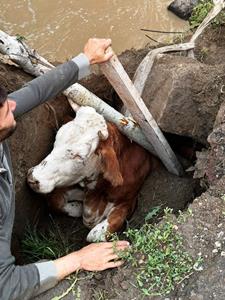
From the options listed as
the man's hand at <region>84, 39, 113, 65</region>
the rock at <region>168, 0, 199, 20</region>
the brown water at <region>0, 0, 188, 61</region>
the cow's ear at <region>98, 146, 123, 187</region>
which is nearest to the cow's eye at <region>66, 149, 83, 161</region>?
the cow's ear at <region>98, 146, 123, 187</region>

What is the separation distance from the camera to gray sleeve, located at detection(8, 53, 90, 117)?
11.5ft

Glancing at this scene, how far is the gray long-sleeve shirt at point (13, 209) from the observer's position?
112 inches

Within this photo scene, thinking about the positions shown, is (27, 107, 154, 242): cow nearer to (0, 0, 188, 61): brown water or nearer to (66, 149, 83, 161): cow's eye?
(66, 149, 83, 161): cow's eye

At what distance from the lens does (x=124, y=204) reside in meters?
4.34

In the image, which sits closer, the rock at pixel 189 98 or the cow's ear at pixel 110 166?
the cow's ear at pixel 110 166

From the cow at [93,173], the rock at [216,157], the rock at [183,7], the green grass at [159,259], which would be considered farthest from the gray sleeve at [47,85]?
the rock at [183,7]

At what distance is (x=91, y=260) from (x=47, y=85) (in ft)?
3.86

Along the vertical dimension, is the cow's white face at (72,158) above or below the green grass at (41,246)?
above

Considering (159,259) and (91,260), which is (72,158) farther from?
(159,259)

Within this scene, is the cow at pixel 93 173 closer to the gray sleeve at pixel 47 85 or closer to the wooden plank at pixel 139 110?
the wooden plank at pixel 139 110

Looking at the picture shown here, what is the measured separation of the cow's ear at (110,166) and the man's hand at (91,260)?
103 centimetres

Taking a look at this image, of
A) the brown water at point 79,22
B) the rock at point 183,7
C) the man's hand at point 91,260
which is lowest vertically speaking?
the rock at point 183,7

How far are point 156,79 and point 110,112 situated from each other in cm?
43

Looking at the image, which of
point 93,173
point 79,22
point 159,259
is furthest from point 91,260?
point 79,22
